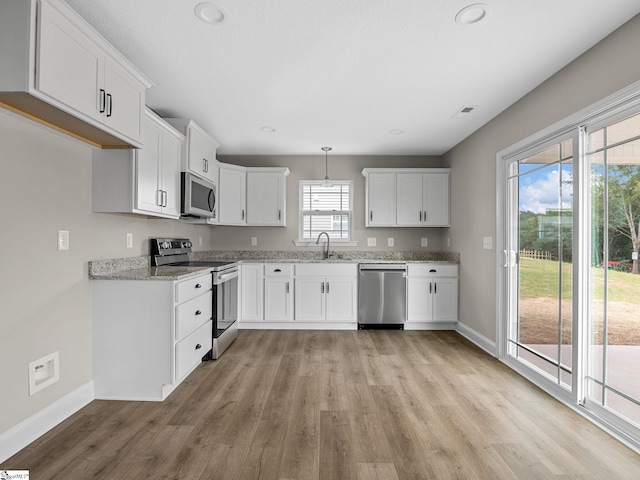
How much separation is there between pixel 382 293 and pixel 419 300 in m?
0.50

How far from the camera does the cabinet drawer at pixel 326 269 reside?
441cm

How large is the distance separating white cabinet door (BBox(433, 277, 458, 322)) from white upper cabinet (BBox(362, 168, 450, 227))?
0.83m

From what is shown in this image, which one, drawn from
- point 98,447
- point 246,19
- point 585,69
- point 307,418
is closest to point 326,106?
point 246,19

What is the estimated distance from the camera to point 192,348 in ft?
9.18

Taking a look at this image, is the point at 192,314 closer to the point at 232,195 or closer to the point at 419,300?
the point at 232,195

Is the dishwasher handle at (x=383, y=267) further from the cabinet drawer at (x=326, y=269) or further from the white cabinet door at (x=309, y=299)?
the white cabinet door at (x=309, y=299)

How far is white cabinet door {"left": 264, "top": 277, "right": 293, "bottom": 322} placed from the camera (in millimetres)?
4391

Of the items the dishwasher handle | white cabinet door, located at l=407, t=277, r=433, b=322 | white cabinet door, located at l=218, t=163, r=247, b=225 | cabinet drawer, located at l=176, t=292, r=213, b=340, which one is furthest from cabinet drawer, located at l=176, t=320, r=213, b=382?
white cabinet door, located at l=407, t=277, r=433, b=322

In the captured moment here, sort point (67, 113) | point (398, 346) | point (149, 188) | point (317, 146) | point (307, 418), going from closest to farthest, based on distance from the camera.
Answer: point (67, 113), point (307, 418), point (149, 188), point (398, 346), point (317, 146)

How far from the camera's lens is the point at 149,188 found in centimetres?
273

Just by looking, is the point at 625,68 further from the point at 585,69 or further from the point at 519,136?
the point at 519,136

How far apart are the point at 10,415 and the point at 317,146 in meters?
3.85

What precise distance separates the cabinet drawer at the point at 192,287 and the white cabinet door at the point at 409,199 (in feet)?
9.09

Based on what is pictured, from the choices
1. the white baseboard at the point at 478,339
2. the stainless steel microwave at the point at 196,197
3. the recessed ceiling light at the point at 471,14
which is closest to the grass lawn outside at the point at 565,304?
the white baseboard at the point at 478,339
